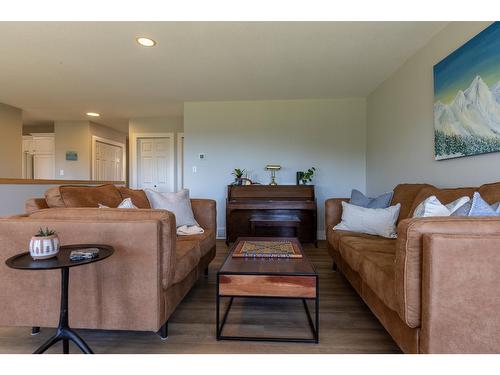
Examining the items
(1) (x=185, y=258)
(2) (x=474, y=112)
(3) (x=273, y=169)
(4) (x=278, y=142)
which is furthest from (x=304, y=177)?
(1) (x=185, y=258)

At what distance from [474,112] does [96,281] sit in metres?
2.50

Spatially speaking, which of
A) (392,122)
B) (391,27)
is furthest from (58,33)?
(392,122)

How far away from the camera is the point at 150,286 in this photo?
135 cm

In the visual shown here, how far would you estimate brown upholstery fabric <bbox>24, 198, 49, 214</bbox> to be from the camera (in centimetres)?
170

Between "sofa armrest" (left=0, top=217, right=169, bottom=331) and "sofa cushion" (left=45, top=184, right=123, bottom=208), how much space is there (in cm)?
39

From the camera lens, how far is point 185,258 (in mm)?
1690

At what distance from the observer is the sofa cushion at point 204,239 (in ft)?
7.04

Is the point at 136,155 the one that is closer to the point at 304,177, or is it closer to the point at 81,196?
the point at 304,177

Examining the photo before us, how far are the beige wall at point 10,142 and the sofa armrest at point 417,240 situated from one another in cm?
576

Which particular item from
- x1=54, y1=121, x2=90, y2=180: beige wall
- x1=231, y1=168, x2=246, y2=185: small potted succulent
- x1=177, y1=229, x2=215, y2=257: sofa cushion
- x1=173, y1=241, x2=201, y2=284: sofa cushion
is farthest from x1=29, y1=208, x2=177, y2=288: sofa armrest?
x1=54, y1=121, x2=90, y2=180: beige wall

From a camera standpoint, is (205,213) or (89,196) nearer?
(89,196)

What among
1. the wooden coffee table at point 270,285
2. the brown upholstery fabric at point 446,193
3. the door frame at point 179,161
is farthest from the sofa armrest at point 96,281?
the door frame at point 179,161

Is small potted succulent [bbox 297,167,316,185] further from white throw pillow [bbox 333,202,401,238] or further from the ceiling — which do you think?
white throw pillow [bbox 333,202,401,238]

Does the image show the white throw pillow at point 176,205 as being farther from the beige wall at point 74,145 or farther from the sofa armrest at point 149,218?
the beige wall at point 74,145
